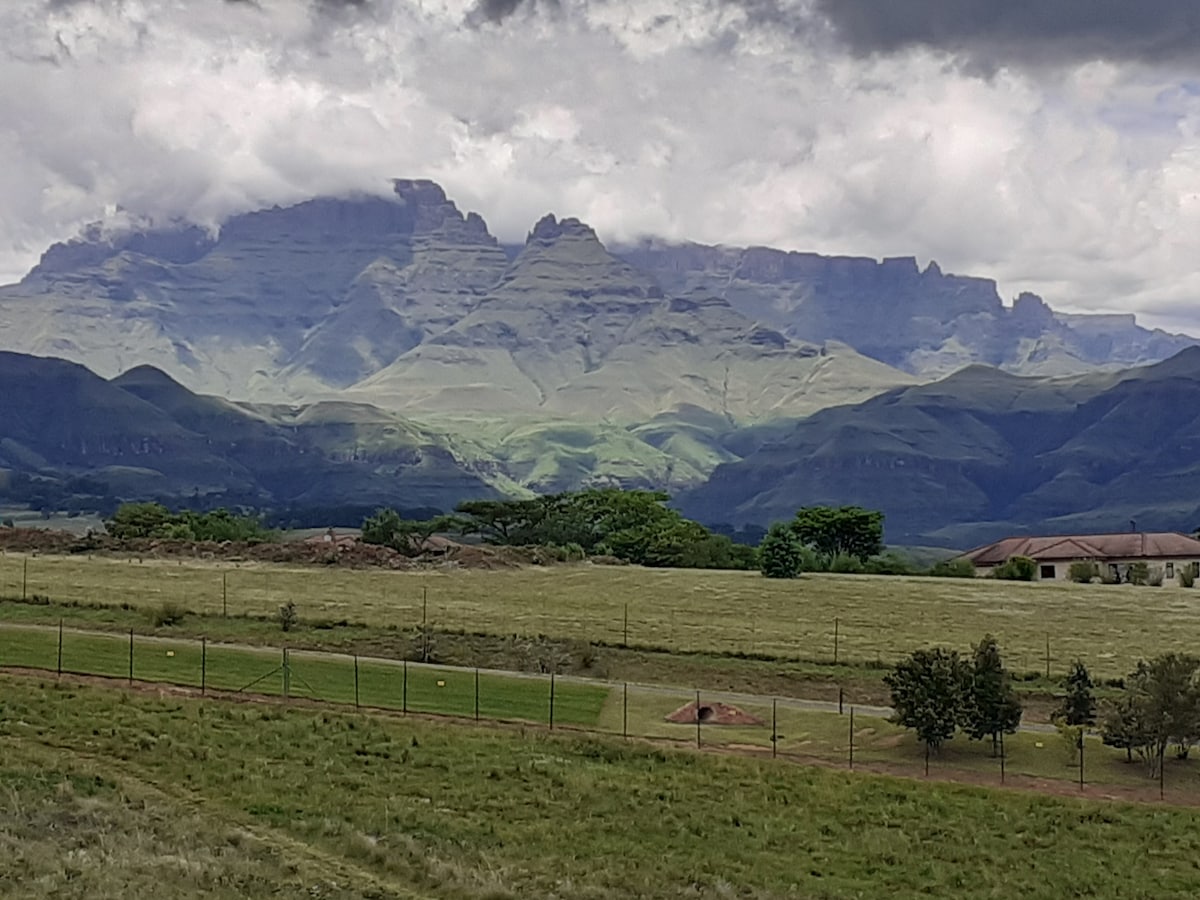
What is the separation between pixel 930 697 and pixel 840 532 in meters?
86.6

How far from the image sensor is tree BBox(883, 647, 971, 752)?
40281 mm

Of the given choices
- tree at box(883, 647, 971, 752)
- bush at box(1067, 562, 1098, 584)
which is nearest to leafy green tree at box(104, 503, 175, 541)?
bush at box(1067, 562, 1098, 584)

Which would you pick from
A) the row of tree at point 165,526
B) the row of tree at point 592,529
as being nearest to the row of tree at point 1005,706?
the row of tree at point 592,529

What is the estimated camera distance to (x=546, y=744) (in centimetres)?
3797

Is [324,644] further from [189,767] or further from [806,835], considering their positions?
[806,835]

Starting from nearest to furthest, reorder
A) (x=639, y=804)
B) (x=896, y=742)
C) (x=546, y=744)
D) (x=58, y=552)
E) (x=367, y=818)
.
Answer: (x=367, y=818) < (x=639, y=804) < (x=546, y=744) < (x=896, y=742) < (x=58, y=552)

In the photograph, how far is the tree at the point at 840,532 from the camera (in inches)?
4973

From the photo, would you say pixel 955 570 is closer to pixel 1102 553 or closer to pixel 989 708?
pixel 1102 553

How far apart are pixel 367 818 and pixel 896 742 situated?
18.7 m

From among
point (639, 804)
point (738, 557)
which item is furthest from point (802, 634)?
point (738, 557)

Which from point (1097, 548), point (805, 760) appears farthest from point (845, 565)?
point (805, 760)

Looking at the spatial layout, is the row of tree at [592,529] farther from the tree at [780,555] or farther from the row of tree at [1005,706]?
the row of tree at [1005,706]

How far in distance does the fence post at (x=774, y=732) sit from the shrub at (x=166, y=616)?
26857 mm

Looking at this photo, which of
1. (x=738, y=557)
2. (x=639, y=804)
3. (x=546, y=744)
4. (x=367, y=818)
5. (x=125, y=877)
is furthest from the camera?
(x=738, y=557)
